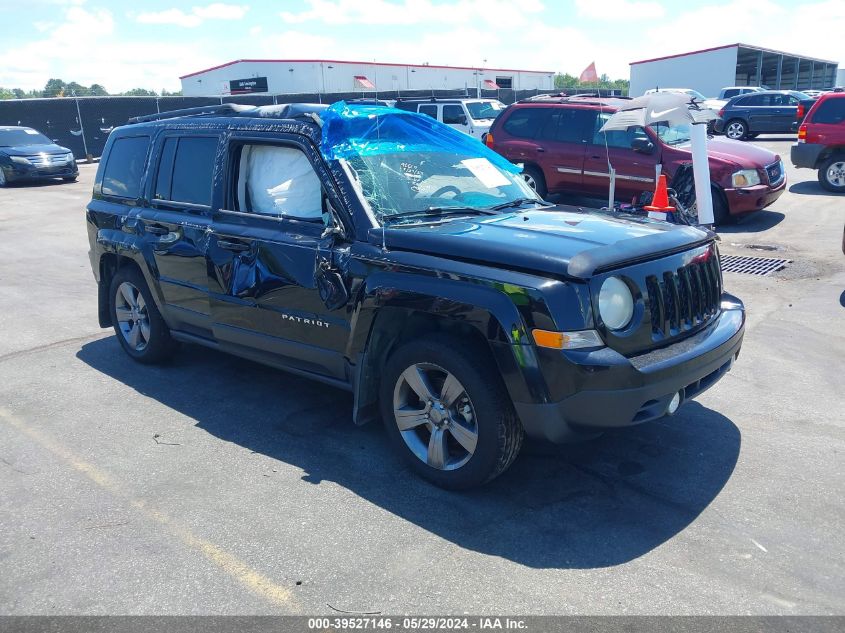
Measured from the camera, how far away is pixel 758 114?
26.3m

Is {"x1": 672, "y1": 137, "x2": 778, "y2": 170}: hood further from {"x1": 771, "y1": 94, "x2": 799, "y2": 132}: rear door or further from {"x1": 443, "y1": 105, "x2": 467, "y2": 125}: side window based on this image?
{"x1": 771, "y1": 94, "x2": 799, "y2": 132}: rear door

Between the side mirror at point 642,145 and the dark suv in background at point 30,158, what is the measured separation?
54.6 ft

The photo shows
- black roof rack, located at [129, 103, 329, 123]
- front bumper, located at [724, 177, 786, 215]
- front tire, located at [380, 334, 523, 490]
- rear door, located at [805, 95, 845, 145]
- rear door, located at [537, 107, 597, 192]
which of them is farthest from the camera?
A: rear door, located at [805, 95, 845, 145]

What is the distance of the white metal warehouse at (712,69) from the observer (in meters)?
48.9

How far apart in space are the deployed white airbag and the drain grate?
590 centimetres

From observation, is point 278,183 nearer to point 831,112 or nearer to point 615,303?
point 615,303

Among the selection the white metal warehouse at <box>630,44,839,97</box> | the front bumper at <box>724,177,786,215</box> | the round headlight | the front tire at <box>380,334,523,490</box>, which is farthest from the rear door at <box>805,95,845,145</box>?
the white metal warehouse at <box>630,44,839,97</box>

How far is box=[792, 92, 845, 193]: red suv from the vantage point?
44.8 ft

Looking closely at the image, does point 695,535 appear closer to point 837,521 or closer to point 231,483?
point 837,521

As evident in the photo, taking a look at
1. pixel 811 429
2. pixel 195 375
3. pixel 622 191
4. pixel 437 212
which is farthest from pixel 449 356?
pixel 622 191

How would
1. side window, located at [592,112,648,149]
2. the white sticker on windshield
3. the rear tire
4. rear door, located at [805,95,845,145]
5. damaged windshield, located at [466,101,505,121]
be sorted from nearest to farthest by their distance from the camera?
the white sticker on windshield
side window, located at [592,112,648,149]
the rear tire
rear door, located at [805,95,845,145]
damaged windshield, located at [466,101,505,121]

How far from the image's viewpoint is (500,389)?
12.2 feet

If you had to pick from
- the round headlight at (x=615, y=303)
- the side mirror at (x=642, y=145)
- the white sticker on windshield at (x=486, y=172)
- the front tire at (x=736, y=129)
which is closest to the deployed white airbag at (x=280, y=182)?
the white sticker on windshield at (x=486, y=172)

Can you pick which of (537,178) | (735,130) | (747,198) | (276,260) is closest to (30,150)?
(537,178)
